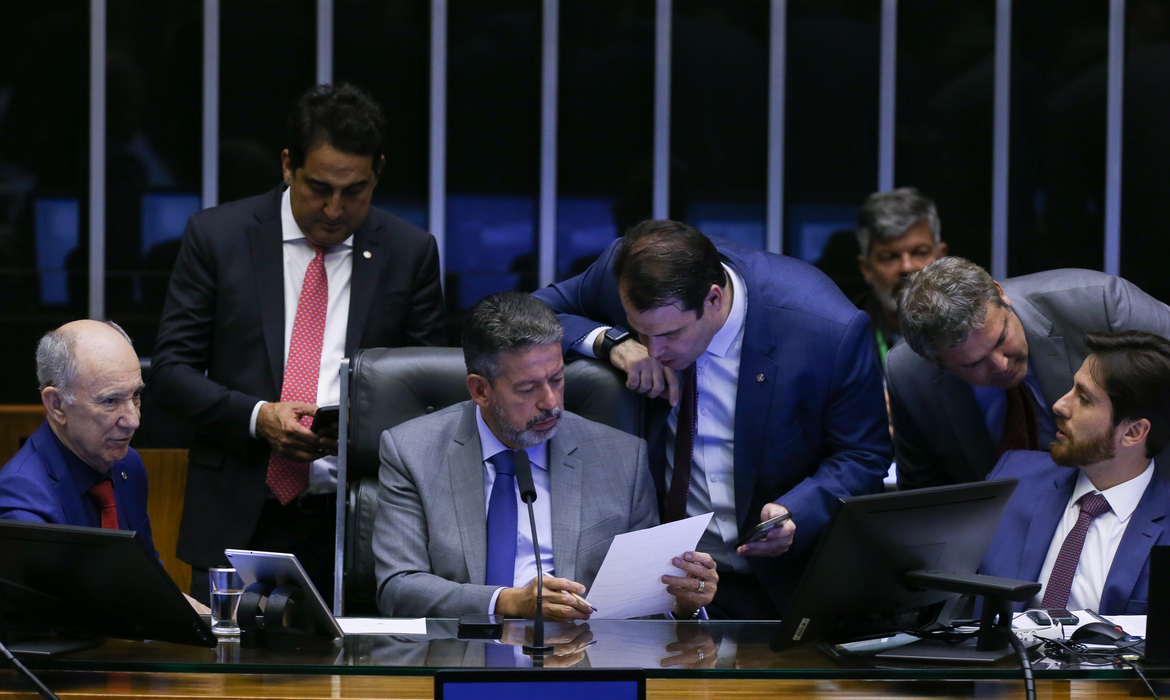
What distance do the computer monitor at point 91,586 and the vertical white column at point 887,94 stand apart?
15.6ft

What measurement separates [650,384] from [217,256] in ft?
4.08

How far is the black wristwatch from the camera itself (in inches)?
108

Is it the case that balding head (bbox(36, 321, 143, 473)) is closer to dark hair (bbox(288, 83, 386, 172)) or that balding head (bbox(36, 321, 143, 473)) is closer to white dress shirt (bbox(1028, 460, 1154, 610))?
dark hair (bbox(288, 83, 386, 172))

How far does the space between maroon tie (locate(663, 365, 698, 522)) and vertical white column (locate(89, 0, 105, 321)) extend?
394 cm

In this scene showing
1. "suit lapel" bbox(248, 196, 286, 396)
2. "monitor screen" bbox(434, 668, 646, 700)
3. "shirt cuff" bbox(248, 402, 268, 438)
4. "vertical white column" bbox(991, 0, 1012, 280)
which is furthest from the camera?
"vertical white column" bbox(991, 0, 1012, 280)

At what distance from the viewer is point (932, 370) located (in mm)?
2916

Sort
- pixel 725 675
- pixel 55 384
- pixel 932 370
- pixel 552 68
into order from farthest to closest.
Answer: pixel 552 68, pixel 932 370, pixel 55 384, pixel 725 675

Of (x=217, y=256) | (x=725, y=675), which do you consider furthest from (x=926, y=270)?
(x=217, y=256)

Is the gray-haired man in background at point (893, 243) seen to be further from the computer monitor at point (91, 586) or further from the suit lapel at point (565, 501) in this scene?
the computer monitor at point (91, 586)

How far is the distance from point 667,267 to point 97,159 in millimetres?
4219

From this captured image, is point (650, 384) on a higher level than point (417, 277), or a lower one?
lower

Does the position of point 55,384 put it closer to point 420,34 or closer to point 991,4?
point 420,34

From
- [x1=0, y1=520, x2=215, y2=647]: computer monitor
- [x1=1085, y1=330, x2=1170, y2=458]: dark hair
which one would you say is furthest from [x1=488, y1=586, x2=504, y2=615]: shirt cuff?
[x1=1085, y1=330, x2=1170, y2=458]: dark hair

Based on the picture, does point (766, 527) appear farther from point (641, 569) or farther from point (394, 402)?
point (394, 402)
